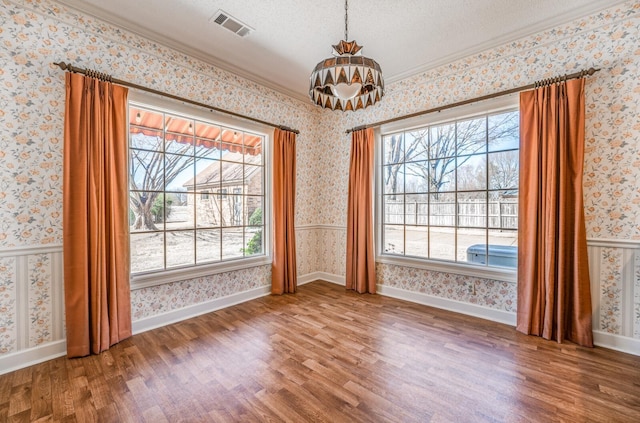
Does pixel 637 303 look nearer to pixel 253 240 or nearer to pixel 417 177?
pixel 417 177

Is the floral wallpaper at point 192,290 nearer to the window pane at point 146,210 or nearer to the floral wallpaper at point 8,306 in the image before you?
the window pane at point 146,210

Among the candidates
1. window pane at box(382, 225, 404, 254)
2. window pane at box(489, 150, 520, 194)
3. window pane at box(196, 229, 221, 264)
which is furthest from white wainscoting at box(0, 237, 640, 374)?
window pane at box(382, 225, 404, 254)

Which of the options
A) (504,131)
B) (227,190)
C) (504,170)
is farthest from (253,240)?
(504,131)

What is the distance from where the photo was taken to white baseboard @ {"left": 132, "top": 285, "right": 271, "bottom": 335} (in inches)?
108

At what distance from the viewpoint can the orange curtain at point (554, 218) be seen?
2395 mm

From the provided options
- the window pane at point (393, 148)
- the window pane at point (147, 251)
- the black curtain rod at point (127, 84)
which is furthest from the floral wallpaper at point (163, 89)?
the window pane at point (393, 148)

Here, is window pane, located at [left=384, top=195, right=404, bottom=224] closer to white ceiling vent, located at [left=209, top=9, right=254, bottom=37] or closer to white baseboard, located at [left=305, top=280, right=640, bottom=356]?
white baseboard, located at [left=305, top=280, right=640, bottom=356]

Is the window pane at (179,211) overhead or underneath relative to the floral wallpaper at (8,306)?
overhead

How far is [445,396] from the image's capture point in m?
1.78

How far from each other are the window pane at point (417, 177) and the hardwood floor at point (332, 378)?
5.41 ft

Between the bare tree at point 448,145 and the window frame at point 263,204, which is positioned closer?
the window frame at point 263,204

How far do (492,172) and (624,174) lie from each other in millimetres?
988

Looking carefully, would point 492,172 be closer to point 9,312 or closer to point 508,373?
point 508,373

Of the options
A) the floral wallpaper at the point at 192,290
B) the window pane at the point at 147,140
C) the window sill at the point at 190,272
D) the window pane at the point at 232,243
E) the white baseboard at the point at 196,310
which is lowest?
the white baseboard at the point at 196,310
